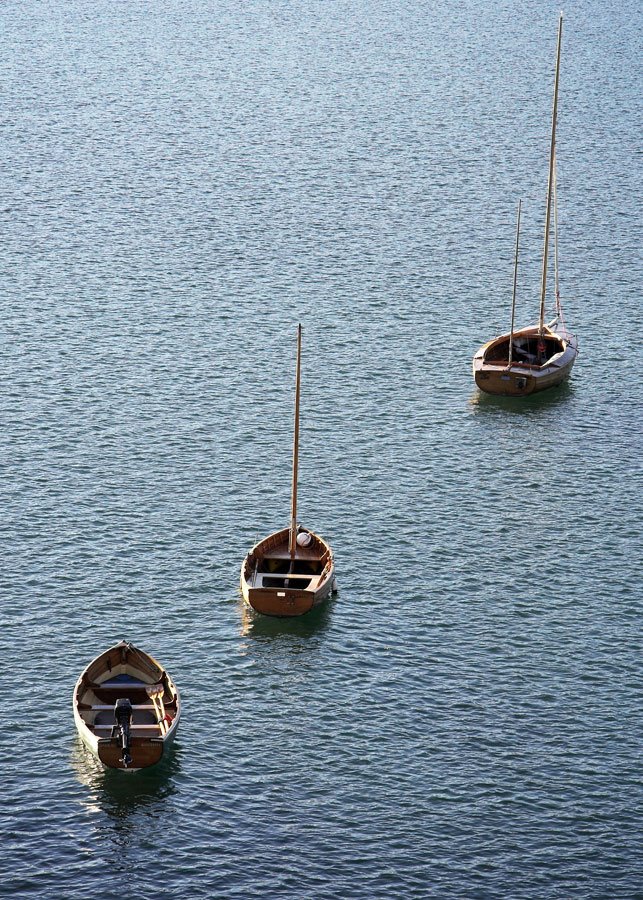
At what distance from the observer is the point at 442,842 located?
231 ft

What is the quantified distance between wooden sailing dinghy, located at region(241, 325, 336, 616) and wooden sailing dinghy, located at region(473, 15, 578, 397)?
2738 centimetres

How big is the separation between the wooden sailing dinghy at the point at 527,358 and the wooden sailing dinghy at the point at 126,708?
141 ft

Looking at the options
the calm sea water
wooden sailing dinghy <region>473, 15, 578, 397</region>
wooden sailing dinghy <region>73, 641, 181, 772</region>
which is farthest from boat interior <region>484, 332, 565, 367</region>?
wooden sailing dinghy <region>73, 641, 181, 772</region>

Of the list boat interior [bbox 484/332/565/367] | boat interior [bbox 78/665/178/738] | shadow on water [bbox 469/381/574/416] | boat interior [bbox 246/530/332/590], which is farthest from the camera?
boat interior [bbox 484/332/565/367]

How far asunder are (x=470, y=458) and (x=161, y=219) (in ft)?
185

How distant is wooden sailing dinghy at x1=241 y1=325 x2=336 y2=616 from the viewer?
85625 mm

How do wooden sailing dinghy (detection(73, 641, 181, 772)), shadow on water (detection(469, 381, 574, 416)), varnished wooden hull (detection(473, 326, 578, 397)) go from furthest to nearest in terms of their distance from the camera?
shadow on water (detection(469, 381, 574, 416)) < varnished wooden hull (detection(473, 326, 578, 397)) < wooden sailing dinghy (detection(73, 641, 181, 772))

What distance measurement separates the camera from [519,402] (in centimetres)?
11619

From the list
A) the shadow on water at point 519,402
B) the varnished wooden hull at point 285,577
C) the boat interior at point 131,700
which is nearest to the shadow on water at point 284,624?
the varnished wooden hull at point 285,577

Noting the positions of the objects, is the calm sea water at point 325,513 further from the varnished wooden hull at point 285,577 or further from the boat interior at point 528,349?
the boat interior at point 528,349

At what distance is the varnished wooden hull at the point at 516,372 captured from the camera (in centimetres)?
11456

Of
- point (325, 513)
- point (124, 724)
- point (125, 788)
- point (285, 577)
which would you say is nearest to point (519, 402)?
point (325, 513)

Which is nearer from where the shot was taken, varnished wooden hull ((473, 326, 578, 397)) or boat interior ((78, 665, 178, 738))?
boat interior ((78, 665, 178, 738))

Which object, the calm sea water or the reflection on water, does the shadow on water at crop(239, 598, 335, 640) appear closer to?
the calm sea water
